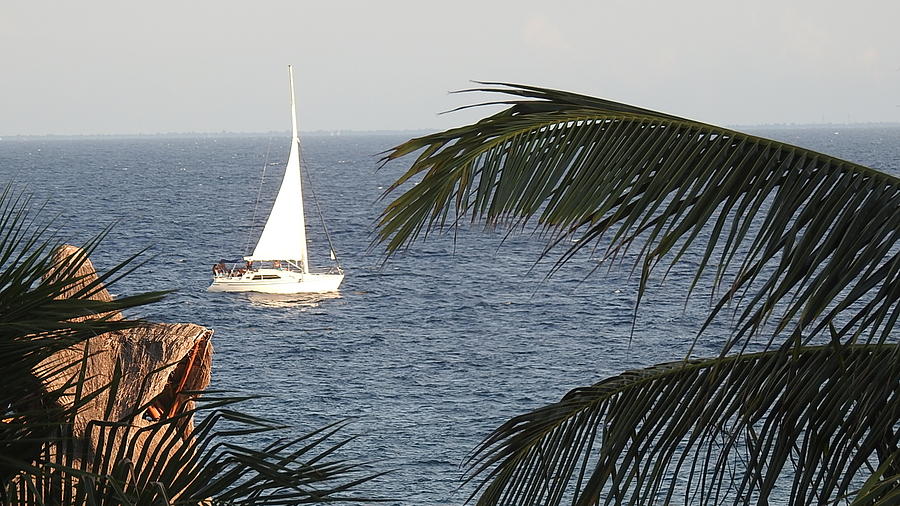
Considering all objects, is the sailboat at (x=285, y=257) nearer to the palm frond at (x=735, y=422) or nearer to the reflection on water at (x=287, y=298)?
the reflection on water at (x=287, y=298)

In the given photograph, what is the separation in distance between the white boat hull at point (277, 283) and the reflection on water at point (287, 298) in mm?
250

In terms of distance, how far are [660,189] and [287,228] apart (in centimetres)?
5831

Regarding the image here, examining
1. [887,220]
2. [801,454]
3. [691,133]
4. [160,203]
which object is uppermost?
[691,133]

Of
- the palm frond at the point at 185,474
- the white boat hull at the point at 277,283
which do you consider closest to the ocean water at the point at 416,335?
the white boat hull at the point at 277,283

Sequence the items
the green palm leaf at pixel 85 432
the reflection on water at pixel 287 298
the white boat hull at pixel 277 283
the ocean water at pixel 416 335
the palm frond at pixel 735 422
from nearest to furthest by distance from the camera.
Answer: the green palm leaf at pixel 85 432
the palm frond at pixel 735 422
the ocean water at pixel 416 335
the reflection on water at pixel 287 298
the white boat hull at pixel 277 283

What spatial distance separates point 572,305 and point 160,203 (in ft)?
206

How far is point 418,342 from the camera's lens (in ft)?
151

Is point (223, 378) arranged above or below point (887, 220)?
below

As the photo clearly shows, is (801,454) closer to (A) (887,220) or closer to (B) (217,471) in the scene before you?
(A) (887,220)

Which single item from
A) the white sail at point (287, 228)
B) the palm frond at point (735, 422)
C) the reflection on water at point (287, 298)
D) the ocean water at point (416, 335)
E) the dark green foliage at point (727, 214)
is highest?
the dark green foliage at point (727, 214)

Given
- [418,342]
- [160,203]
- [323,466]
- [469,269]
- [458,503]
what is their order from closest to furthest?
[323,466] < [458,503] < [418,342] < [469,269] < [160,203]

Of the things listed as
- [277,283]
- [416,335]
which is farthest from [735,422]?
[277,283]

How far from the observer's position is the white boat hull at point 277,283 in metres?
57.3

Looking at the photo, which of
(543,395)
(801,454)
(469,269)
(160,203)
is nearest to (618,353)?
(543,395)
